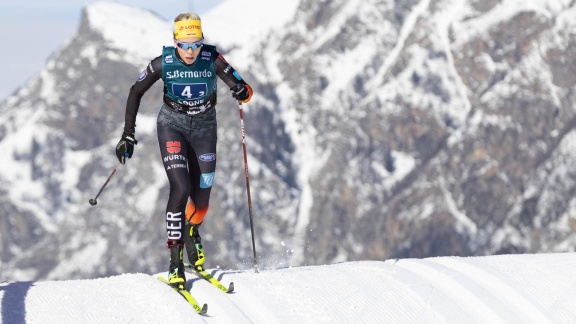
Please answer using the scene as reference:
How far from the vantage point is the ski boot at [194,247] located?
15183 millimetres

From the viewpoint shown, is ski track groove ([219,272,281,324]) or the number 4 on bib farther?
the number 4 on bib

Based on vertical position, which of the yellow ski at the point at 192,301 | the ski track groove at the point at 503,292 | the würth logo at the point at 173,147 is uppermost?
the würth logo at the point at 173,147

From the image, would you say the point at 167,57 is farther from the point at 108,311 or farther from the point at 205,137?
the point at 108,311

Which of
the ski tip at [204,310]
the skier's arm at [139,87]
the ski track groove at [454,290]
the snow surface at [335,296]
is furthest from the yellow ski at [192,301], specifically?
the ski track groove at [454,290]

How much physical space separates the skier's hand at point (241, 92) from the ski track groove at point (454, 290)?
3773mm

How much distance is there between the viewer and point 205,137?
14781mm

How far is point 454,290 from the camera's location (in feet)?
45.8

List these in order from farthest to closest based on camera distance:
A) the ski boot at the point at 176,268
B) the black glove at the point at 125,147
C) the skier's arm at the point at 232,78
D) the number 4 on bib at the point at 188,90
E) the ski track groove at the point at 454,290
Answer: the skier's arm at the point at 232,78 → the black glove at the point at 125,147 → the number 4 on bib at the point at 188,90 → the ski boot at the point at 176,268 → the ski track groove at the point at 454,290

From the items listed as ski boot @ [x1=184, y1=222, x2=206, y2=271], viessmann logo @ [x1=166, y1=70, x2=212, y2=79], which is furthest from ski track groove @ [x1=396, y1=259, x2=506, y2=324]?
viessmann logo @ [x1=166, y1=70, x2=212, y2=79]

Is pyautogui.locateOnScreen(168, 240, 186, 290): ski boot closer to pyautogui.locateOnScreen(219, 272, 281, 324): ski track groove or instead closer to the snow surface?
the snow surface

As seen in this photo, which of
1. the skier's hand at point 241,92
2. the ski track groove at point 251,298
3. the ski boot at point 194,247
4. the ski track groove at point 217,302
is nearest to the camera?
the ski track groove at point 217,302

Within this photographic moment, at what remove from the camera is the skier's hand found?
50.3 ft

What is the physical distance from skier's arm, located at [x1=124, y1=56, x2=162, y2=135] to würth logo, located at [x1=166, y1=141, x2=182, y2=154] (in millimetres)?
729

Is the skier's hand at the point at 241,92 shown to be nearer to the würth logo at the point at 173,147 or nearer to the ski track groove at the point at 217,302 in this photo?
the würth logo at the point at 173,147
